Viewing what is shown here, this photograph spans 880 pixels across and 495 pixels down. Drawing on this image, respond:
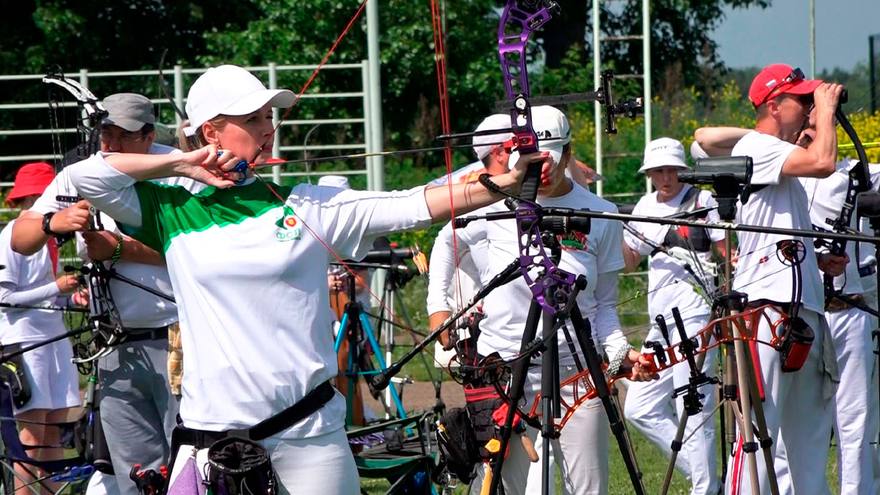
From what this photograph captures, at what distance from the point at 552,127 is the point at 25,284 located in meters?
3.28

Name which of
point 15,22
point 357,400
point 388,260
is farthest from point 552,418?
point 15,22

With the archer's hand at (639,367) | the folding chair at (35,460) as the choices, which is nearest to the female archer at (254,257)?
the archer's hand at (639,367)

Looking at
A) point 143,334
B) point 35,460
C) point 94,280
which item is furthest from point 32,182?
point 143,334

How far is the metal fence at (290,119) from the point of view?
12.0 meters

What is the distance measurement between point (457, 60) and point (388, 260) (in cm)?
1064

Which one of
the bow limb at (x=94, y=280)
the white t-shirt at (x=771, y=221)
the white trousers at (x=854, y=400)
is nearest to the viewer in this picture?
the white t-shirt at (x=771, y=221)

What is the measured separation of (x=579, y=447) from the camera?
513 centimetres

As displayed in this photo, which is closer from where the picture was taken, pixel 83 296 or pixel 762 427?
pixel 762 427

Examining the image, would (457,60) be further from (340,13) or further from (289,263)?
(289,263)

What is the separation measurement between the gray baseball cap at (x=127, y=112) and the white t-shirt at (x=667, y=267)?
2.73 meters

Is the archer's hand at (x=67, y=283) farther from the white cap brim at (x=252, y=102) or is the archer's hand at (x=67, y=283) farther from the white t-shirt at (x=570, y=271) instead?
the white cap brim at (x=252, y=102)

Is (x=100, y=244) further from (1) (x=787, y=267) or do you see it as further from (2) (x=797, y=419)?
(2) (x=797, y=419)

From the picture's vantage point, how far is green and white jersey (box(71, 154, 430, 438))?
12.9 ft

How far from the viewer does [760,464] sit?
217 inches
